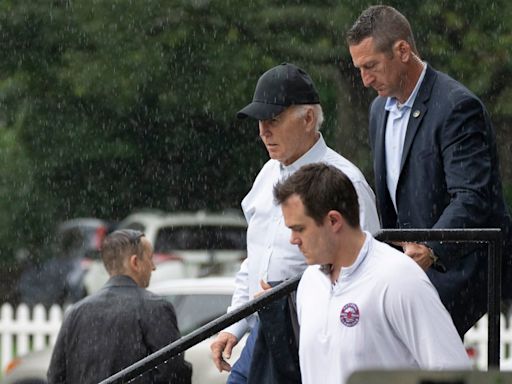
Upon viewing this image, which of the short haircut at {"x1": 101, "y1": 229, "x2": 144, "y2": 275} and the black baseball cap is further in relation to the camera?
the short haircut at {"x1": 101, "y1": 229, "x2": 144, "y2": 275}

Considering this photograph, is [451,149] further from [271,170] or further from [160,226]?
[160,226]

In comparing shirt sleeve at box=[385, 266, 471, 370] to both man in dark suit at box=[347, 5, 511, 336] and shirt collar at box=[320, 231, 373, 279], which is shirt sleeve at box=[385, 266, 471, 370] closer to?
shirt collar at box=[320, 231, 373, 279]

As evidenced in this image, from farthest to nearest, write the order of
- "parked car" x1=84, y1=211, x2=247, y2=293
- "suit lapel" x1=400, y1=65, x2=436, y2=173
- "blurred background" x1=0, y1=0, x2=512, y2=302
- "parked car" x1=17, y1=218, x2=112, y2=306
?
"parked car" x1=17, y1=218, x2=112, y2=306, "parked car" x1=84, y1=211, x2=247, y2=293, "blurred background" x1=0, y1=0, x2=512, y2=302, "suit lapel" x1=400, y1=65, x2=436, y2=173

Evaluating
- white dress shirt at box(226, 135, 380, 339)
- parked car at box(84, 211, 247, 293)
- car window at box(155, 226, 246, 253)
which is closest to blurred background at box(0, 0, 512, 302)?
parked car at box(84, 211, 247, 293)

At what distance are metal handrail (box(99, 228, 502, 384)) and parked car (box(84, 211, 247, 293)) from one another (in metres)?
16.3

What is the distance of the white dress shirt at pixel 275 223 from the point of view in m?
5.69

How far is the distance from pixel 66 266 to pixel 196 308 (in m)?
12.2

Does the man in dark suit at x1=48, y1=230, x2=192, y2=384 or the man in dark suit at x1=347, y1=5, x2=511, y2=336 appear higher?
the man in dark suit at x1=347, y1=5, x2=511, y2=336

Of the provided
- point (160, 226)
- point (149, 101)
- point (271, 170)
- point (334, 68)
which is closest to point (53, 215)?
point (160, 226)

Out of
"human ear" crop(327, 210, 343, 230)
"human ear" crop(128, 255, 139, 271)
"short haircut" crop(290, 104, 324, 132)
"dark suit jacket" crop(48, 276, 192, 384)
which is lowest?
"dark suit jacket" crop(48, 276, 192, 384)

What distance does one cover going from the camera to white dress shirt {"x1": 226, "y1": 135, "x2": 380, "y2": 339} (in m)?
5.69

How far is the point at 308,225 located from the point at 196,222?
18.0 metres

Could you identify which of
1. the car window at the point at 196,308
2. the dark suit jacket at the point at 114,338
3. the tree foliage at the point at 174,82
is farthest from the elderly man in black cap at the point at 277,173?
the tree foliage at the point at 174,82

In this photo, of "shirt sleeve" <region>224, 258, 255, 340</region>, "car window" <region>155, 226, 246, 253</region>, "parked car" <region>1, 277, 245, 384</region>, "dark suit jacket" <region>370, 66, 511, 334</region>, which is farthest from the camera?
"car window" <region>155, 226, 246, 253</region>
